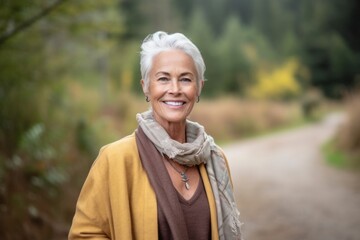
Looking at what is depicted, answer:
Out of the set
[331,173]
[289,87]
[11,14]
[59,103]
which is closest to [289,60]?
[289,87]

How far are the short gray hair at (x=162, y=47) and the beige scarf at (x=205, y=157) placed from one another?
0.28 m

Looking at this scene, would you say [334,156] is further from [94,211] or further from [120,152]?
[94,211]

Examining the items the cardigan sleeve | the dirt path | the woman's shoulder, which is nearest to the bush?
the dirt path

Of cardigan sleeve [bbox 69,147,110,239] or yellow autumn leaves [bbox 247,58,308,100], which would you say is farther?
yellow autumn leaves [bbox 247,58,308,100]

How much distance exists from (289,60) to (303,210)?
2194 cm

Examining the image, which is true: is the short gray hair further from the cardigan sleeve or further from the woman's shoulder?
the cardigan sleeve

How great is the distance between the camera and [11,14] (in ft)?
12.5

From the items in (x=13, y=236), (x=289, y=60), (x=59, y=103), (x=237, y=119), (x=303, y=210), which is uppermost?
(x=289, y=60)

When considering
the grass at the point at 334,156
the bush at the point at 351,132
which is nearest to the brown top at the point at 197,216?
the grass at the point at 334,156

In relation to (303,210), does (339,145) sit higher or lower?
higher

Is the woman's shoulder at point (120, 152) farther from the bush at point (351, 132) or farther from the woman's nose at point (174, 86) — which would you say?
the bush at point (351, 132)

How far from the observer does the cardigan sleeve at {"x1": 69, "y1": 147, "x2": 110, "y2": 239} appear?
1920 millimetres

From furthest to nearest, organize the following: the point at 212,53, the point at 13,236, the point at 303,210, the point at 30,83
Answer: the point at 212,53 → the point at 303,210 → the point at 30,83 → the point at 13,236

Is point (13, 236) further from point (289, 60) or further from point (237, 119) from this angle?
point (289, 60)
